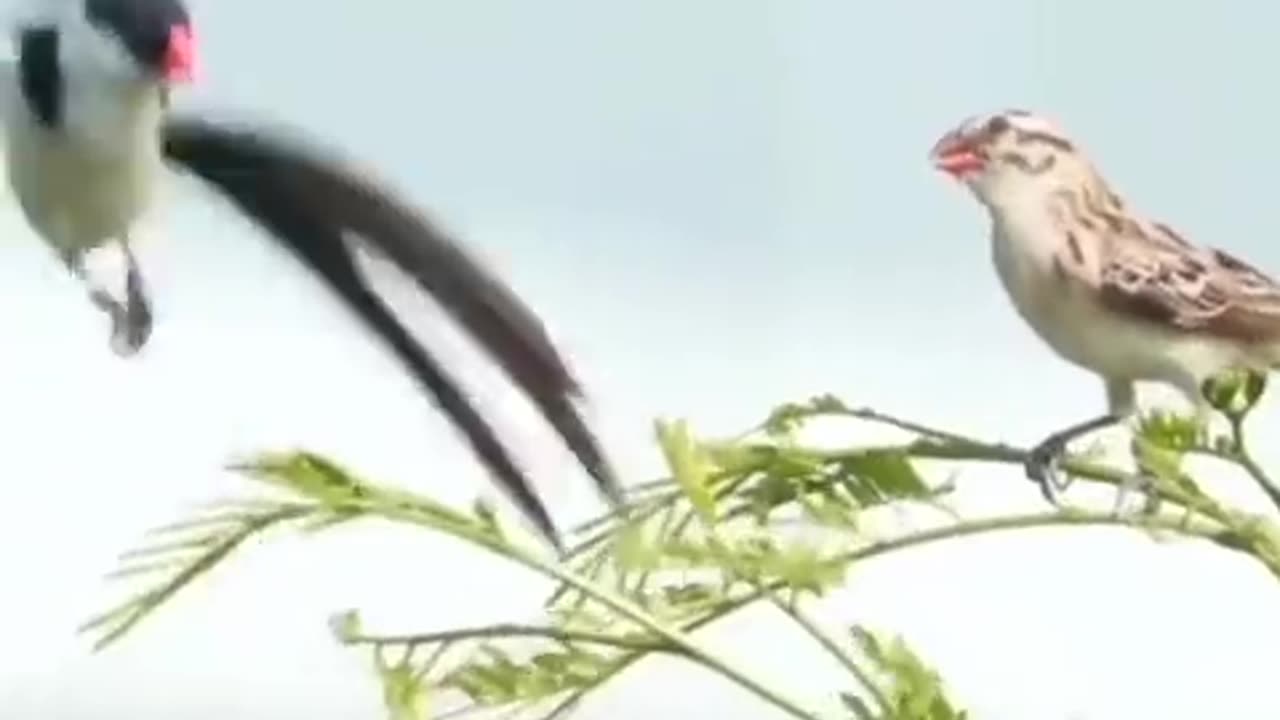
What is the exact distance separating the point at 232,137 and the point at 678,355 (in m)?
0.29

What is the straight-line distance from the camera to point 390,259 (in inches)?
34.0

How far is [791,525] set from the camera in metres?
0.69

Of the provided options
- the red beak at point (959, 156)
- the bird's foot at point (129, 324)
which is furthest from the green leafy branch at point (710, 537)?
the bird's foot at point (129, 324)

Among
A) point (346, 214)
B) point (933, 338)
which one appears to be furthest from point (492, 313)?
point (933, 338)

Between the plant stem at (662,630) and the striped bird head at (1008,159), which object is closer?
the plant stem at (662,630)

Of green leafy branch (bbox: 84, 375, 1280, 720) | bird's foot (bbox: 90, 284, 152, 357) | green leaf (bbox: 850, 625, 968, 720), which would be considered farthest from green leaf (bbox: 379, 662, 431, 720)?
bird's foot (bbox: 90, 284, 152, 357)

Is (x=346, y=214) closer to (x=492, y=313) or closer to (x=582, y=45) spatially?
(x=492, y=313)

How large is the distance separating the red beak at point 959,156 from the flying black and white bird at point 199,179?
0.15 meters

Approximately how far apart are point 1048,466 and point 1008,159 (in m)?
0.10

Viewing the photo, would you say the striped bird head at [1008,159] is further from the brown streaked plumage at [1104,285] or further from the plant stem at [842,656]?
the plant stem at [842,656]

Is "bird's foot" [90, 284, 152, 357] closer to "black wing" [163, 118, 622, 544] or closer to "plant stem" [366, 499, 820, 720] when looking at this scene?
"black wing" [163, 118, 622, 544]

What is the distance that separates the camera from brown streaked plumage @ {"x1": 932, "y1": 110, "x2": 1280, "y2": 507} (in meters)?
0.73

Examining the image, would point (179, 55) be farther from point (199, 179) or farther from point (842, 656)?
point (842, 656)

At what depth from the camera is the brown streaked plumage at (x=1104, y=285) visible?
0.73 meters
